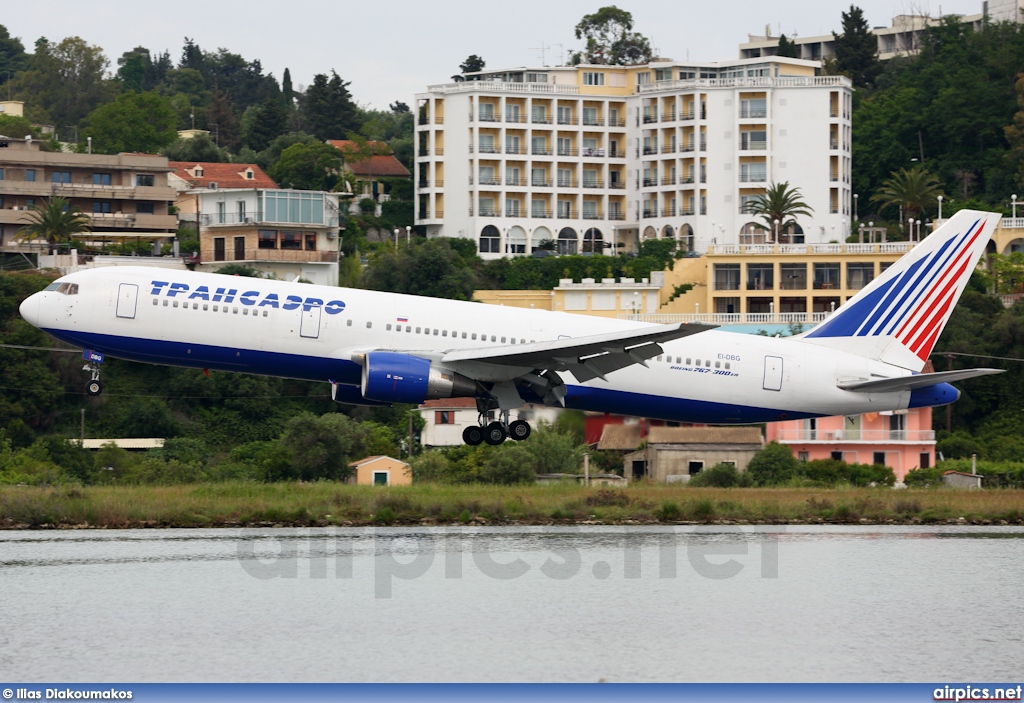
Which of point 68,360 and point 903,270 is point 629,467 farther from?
point 68,360

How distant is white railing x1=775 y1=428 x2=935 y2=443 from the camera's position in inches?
3563

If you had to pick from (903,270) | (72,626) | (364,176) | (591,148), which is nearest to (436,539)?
(72,626)

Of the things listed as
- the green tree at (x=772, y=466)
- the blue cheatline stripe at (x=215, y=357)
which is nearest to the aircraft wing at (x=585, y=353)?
the blue cheatline stripe at (x=215, y=357)

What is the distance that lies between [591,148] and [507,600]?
126596 millimetres

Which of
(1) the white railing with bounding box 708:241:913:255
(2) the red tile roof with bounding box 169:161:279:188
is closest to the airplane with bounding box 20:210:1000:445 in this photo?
(1) the white railing with bounding box 708:241:913:255

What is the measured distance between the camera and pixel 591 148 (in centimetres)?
16325

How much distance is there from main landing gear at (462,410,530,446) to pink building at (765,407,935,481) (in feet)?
141

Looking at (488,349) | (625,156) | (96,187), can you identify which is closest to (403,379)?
(488,349)

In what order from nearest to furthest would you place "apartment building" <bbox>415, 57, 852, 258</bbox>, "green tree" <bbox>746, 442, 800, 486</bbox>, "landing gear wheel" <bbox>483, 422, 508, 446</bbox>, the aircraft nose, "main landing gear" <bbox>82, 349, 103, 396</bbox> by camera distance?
the aircraft nose, "main landing gear" <bbox>82, 349, 103, 396</bbox>, "landing gear wheel" <bbox>483, 422, 508, 446</bbox>, "green tree" <bbox>746, 442, 800, 486</bbox>, "apartment building" <bbox>415, 57, 852, 258</bbox>

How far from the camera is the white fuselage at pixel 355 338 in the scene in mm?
46500

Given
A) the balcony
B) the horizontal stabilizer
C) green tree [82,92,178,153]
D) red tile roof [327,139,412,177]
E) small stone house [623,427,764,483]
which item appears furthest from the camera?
green tree [82,92,178,153]

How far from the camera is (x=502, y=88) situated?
15975 cm

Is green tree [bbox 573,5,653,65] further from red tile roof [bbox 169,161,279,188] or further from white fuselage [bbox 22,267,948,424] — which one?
white fuselage [bbox 22,267,948,424]

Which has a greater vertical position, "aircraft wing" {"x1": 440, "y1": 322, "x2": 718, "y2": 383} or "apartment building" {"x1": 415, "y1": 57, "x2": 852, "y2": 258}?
"apartment building" {"x1": 415, "y1": 57, "x2": 852, "y2": 258}
